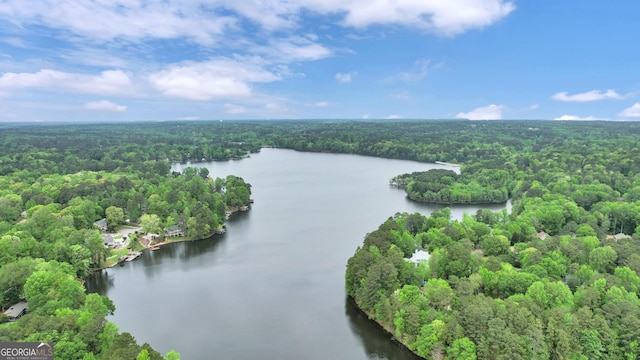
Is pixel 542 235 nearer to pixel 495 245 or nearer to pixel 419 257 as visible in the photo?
pixel 495 245

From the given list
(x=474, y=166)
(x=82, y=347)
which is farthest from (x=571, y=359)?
(x=474, y=166)

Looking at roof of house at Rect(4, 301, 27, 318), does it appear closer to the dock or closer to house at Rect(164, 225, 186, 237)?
the dock

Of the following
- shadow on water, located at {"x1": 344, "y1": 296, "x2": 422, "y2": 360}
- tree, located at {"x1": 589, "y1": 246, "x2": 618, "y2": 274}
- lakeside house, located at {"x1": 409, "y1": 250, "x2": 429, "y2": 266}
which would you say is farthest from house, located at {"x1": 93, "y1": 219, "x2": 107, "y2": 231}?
tree, located at {"x1": 589, "y1": 246, "x2": 618, "y2": 274}

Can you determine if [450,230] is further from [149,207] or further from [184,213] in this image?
[149,207]

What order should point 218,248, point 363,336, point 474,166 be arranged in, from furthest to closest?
point 474,166
point 218,248
point 363,336

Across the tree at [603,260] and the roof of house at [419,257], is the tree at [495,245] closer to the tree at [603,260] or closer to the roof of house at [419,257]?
the roof of house at [419,257]

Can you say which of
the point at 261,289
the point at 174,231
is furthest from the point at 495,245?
the point at 174,231

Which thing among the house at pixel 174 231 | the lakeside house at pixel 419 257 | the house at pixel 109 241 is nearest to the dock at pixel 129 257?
the house at pixel 109 241
